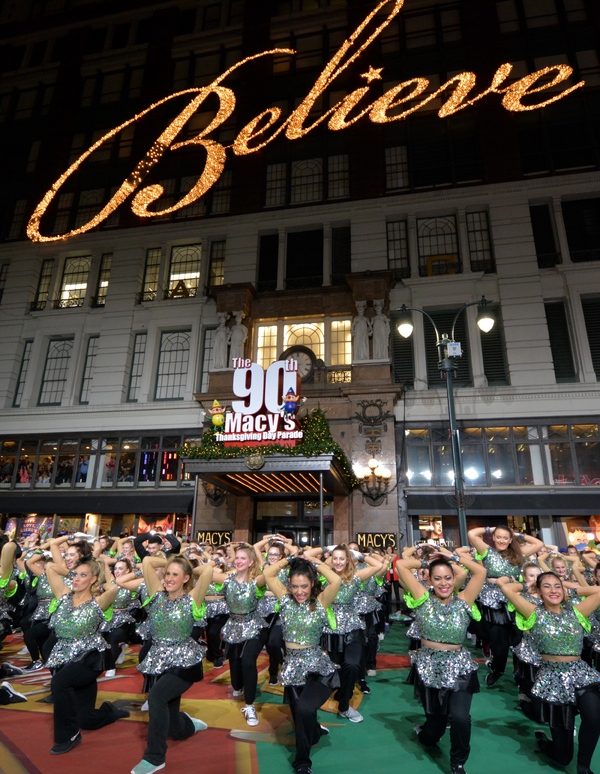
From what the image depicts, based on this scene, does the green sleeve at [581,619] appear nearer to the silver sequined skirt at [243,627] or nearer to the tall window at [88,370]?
the silver sequined skirt at [243,627]

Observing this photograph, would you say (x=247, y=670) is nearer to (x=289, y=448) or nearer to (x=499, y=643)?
(x=499, y=643)

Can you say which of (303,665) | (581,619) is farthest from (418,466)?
(303,665)

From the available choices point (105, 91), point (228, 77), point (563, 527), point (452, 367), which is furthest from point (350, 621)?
point (105, 91)

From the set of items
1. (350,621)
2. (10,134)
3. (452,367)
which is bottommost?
(350,621)

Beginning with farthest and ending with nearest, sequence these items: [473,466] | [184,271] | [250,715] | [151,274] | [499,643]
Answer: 1. [151,274]
2. [184,271]
3. [473,466]
4. [499,643]
5. [250,715]

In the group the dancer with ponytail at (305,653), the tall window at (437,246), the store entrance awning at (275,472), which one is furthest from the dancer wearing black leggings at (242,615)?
the tall window at (437,246)

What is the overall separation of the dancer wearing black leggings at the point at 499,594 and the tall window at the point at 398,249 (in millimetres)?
17481

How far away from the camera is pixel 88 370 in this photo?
2630 cm

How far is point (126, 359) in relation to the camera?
25.5m

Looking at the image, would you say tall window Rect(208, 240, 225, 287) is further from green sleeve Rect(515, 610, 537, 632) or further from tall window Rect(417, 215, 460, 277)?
green sleeve Rect(515, 610, 537, 632)

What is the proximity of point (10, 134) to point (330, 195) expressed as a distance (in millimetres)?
22353

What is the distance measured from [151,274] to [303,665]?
2509 cm

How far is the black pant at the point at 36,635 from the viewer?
8539 mm

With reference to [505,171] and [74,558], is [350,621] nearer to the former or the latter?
[74,558]
